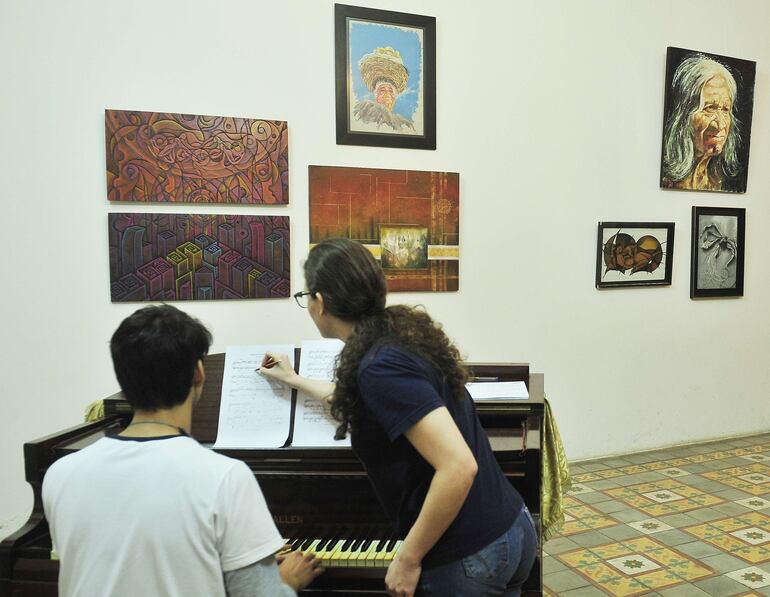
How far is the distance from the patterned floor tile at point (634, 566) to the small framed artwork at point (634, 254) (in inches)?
90.8

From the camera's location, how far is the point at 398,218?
4562 mm

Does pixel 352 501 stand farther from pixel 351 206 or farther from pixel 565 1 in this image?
pixel 565 1

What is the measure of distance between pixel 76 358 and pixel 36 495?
214 cm

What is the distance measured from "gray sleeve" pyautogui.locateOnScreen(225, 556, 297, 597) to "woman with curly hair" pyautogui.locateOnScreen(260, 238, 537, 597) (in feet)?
1.15

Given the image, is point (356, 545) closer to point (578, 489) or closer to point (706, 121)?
point (578, 489)

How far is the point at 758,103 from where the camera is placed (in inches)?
232

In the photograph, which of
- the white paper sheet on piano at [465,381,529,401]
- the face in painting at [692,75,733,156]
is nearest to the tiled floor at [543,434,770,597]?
the white paper sheet on piano at [465,381,529,401]

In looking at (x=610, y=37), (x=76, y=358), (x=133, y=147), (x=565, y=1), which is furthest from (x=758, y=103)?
(x=76, y=358)

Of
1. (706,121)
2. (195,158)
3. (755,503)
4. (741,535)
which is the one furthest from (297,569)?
(706,121)

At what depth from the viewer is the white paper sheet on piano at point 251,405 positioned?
7.00ft

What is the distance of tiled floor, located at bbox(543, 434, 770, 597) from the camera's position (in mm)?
3316

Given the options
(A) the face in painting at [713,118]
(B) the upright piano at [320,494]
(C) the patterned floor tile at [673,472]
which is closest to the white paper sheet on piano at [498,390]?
(B) the upright piano at [320,494]

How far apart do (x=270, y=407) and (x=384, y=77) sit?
3.10 meters

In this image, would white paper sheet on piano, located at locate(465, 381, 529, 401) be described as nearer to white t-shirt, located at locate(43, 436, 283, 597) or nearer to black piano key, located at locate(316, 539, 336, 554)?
black piano key, located at locate(316, 539, 336, 554)
